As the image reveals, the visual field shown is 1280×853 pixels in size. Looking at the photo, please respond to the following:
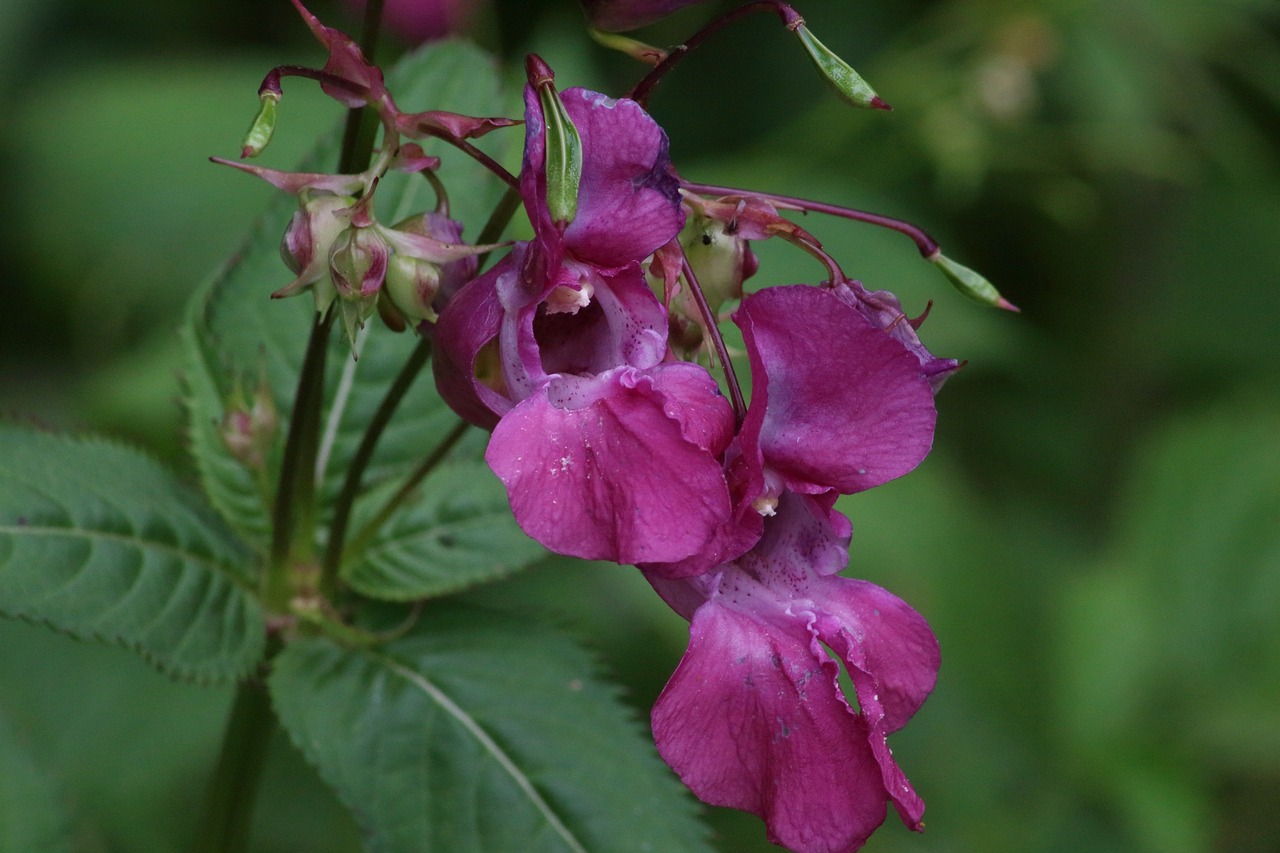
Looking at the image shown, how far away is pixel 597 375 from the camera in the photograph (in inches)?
38.0

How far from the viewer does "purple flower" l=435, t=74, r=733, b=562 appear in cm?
87

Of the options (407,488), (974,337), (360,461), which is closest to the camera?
(360,461)

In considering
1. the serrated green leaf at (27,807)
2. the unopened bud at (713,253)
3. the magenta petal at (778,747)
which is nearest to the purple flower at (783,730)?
the magenta petal at (778,747)

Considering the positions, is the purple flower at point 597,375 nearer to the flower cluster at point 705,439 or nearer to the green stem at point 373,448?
the flower cluster at point 705,439

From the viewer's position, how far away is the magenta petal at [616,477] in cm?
86

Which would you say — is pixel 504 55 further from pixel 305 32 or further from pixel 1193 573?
pixel 1193 573

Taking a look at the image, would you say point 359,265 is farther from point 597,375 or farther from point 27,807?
point 27,807

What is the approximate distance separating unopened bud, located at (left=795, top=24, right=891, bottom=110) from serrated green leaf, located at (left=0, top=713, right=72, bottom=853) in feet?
4.05

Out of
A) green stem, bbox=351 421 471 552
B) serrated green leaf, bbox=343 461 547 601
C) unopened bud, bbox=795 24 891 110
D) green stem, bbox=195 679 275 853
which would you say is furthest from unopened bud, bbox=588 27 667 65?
green stem, bbox=195 679 275 853

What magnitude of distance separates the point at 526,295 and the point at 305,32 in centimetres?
287

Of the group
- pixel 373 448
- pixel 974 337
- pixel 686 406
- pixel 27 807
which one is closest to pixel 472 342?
pixel 686 406

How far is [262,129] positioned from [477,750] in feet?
2.17

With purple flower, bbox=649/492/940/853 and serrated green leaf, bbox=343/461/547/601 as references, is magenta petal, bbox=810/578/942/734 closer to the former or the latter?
purple flower, bbox=649/492/940/853

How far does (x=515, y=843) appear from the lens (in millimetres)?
A: 1237
